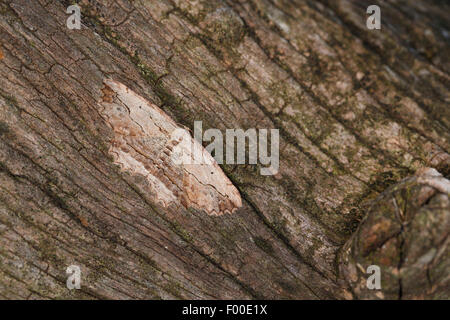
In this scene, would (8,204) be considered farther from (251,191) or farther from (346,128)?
(346,128)

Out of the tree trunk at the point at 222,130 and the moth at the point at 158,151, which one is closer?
the tree trunk at the point at 222,130

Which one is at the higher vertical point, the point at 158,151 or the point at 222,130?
the point at 222,130

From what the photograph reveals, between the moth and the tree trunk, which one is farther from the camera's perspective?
the moth

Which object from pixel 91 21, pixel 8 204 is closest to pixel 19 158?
pixel 8 204
